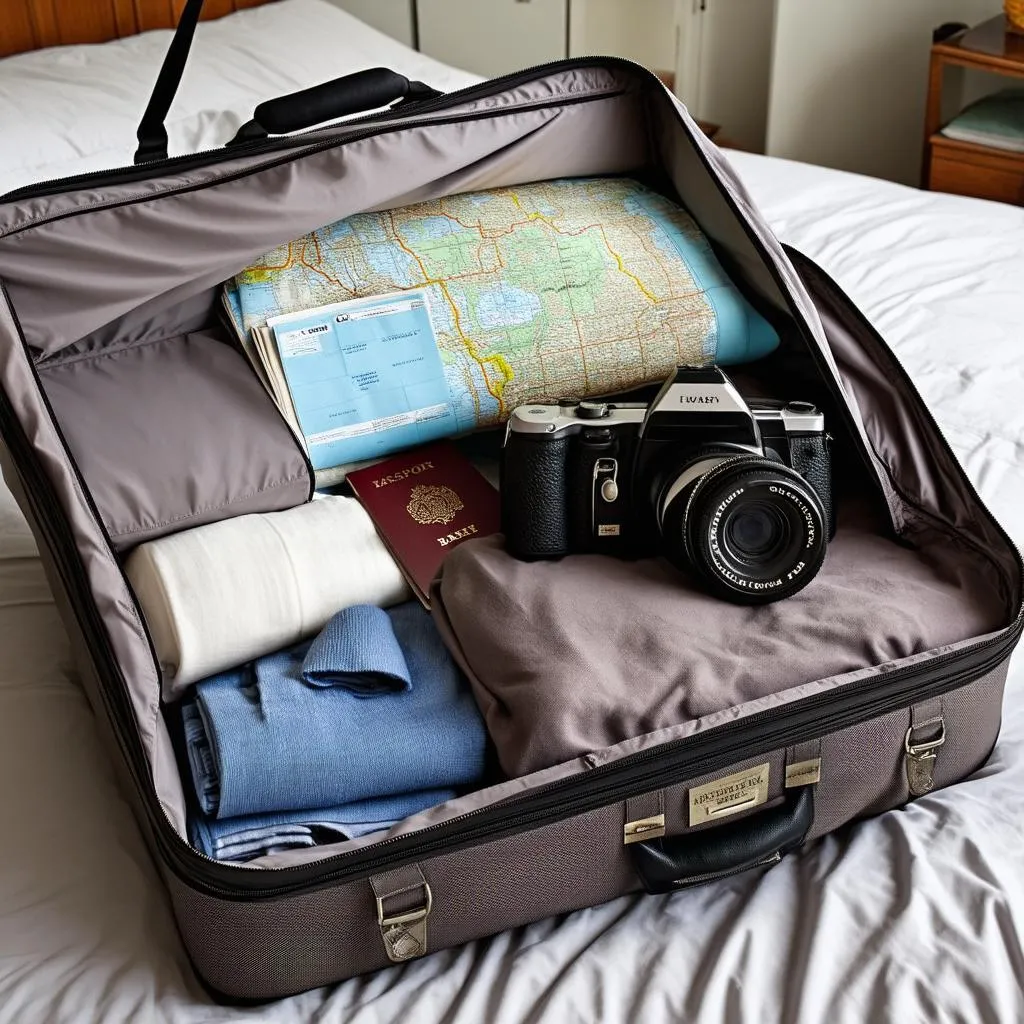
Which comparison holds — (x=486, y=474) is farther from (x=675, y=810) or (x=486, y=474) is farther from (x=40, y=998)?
(x=40, y=998)

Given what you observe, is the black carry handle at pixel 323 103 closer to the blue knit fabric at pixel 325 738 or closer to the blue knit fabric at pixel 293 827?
the blue knit fabric at pixel 325 738

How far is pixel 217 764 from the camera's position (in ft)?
2.64

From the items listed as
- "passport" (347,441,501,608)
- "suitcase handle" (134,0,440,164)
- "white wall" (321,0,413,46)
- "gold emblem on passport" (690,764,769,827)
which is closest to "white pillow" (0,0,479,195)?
"white wall" (321,0,413,46)

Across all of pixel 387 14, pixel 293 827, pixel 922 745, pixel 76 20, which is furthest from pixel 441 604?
pixel 387 14

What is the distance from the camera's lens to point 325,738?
81 cm

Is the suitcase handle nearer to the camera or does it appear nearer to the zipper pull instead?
the camera

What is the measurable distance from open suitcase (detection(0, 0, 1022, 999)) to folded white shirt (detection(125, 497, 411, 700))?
0.04 m

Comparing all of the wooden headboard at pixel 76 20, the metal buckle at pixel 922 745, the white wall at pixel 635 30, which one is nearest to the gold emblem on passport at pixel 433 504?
the metal buckle at pixel 922 745

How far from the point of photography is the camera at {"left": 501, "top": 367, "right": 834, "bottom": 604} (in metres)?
0.89

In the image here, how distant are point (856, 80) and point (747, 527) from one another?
6.25 feet

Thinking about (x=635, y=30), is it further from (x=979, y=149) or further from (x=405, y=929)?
(x=405, y=929)

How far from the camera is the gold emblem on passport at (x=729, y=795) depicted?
826mm

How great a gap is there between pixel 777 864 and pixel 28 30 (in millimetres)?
1665

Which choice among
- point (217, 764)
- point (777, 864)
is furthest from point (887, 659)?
point (217, 764)
